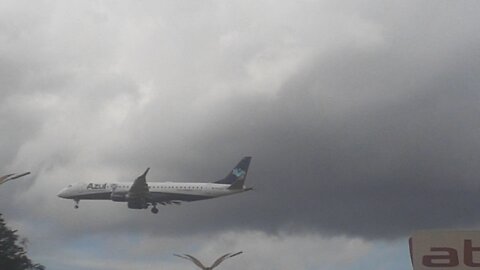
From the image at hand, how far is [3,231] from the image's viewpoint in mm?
155375

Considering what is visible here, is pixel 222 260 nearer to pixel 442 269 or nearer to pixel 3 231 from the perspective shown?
pixel 3 231

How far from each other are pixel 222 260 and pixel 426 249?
12249cm

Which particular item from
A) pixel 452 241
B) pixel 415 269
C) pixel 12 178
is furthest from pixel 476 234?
pixel 12 178

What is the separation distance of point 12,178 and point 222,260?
69.3m

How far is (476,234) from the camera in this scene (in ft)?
266

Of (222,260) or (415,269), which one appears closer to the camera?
(415,269)

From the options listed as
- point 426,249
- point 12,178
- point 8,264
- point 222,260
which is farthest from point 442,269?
point 222,260

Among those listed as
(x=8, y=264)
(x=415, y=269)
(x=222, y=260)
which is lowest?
(x=415, y=269)

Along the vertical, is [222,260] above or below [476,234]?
above

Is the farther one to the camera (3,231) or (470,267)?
(3,231)

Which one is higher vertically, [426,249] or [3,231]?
[3,231]

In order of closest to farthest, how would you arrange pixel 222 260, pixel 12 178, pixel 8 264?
1. pixel 12 178
2. pixel 8 264
3. pixel 222 260

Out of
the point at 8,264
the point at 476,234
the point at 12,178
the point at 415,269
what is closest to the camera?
the point at 415,269

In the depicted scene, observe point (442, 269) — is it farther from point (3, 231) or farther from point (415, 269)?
point (3, 231)
